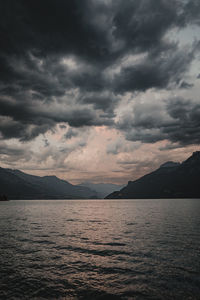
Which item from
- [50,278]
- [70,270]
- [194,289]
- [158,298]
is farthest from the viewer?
[70,270]

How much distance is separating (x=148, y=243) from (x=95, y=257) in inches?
443

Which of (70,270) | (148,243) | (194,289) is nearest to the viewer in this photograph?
(194,289)

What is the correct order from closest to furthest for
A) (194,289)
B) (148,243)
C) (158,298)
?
(158,298)
(194,289)
(148,243)

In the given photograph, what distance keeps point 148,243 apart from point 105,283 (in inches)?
685

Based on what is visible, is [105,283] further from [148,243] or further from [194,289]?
[148,243]

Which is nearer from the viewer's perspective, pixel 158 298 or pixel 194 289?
pixel 158 298

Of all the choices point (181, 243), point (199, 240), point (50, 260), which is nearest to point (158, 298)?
point (50, 260)

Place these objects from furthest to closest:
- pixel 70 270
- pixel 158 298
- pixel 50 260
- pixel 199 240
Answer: pixel 199 240 → pixel 50 260 → pixel 70 270 → pixel 158 298

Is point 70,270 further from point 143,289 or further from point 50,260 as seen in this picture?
point 143,289

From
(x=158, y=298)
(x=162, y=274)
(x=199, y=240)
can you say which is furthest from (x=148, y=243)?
(x=158, y=298)

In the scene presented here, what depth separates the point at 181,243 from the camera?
32969 mm

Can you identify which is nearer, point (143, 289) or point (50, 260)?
point (143, 289)

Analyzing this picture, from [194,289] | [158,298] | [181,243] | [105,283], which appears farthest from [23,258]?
[181,243]

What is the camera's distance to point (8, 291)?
16.3 m
